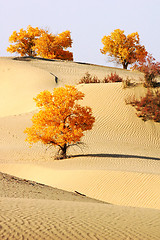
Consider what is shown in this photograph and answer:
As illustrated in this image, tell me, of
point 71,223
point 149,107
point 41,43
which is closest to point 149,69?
point 149,107

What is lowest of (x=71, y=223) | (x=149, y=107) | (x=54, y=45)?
(x=149, y=107)

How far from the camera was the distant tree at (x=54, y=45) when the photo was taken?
5794 cm

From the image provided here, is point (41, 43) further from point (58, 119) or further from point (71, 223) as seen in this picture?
point (71, 223)

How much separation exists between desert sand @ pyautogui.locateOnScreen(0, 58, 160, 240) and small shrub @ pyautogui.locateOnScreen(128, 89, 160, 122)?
1.44 ft

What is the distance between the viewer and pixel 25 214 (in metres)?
5.53

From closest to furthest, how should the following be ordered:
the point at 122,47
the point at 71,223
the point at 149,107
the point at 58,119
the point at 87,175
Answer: the point at 71,223, the point at 87,175, the point at 58,119, the point at 149,107, the point at 122,47

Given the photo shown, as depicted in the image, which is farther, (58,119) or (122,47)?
(122,47)

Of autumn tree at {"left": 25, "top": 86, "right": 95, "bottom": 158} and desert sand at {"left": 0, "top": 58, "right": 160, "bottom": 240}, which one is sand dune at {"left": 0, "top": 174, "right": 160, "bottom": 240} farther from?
autumn tree at {"left": 25, "top": 86, "right": 95, "bottom": 158}

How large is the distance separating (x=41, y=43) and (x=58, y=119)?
40.9m

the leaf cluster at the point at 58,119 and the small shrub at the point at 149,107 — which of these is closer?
the leaf cluster at the point at 58,119

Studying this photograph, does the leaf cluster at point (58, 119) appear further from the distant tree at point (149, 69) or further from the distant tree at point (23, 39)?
the distant tree at point (23, 39)

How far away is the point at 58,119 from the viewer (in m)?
18.3

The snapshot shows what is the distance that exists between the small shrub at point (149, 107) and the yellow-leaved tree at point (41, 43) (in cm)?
3346

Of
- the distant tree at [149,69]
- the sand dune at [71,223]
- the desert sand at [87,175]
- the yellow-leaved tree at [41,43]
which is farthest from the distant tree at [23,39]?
the sand dune at [71,223]
